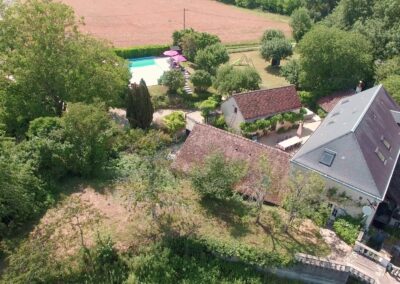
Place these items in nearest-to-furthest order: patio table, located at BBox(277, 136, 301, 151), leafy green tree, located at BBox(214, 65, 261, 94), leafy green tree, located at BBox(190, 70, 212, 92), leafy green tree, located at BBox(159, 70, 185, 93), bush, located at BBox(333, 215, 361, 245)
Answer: bush, located at BBox(333, 215, 361, 245), patio table, located at BBox(277, 136, 301, 151), leafy green tree, located at BBox(214, 65, 261, 94), leafy green tree, located at BBox(159, 70, 185, 93), leafy green tree, located at BBox(190, 70, 212, 92)

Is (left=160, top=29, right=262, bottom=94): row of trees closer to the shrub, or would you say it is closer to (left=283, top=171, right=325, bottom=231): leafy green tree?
the shrub

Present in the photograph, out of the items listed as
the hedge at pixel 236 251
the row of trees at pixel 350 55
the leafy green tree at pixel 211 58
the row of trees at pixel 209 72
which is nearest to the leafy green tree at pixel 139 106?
the row of trees at pixel 209 72

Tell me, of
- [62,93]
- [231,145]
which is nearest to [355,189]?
[231,145]

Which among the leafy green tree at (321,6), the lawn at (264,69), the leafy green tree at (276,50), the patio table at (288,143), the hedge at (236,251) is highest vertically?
the leafy green tree at (321,6)

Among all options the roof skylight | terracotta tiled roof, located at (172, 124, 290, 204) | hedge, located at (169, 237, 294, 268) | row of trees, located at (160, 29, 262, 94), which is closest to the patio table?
terracotta tiled roof, located at (172, 124, 290, 204)

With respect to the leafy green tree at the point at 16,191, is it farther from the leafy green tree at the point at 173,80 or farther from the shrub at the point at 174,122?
the leafy green tree at the point at 173,80

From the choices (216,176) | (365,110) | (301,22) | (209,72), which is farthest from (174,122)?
(301,22)
